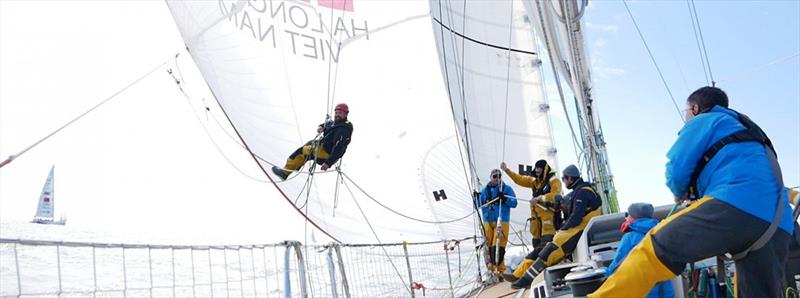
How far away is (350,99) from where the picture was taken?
9.45m

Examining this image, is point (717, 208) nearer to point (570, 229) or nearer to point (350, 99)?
point (570, 229)

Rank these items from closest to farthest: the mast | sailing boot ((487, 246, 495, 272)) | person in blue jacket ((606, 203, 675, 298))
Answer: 1. person in blue jacket ((606, 203, 675, 298))
2. the mast
3. sailing boot ((487, 246, 495, 272))

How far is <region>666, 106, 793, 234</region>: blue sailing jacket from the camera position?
2162mm

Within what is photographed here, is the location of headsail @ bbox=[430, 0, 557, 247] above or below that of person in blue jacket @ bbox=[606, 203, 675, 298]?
above

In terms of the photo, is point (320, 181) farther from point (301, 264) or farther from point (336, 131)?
point (301, 264)

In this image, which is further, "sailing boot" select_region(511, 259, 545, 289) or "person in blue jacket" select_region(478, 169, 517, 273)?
"person in blue jacket" select_region(478, 169, 517, 273)

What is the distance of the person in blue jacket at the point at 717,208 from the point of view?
2.17 meters

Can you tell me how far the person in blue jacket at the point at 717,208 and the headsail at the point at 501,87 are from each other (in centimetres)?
811

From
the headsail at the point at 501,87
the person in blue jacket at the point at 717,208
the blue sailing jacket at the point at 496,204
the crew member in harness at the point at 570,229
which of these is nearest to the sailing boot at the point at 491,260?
the blue sailing jacket at the point at 496,204

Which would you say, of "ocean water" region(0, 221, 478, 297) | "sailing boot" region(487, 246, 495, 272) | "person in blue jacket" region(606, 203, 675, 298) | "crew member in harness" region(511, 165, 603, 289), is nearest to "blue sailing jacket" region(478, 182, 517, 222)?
"sailing boot" region(487, 246, 495, 272)

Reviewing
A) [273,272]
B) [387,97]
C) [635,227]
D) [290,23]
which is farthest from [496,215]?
[635,227]

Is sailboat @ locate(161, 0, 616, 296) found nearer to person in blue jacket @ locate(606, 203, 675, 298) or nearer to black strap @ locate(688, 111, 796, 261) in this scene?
person in blue jacket @ locate(606, 203, 675, 298)

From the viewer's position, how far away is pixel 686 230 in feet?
7.14

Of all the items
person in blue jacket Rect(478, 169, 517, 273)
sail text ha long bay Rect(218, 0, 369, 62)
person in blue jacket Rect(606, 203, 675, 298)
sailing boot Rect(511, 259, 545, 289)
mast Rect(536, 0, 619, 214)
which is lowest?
sailing boot Rect(511, 259, 545, 289)
